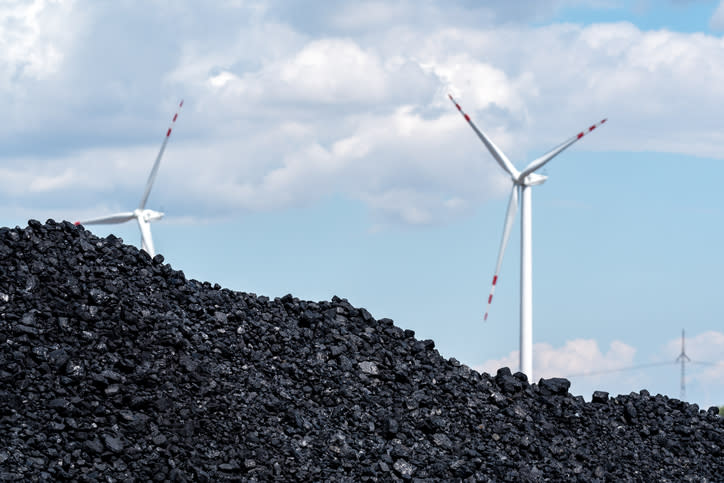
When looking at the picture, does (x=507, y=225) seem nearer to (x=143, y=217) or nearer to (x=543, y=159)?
(x=543, y=159)

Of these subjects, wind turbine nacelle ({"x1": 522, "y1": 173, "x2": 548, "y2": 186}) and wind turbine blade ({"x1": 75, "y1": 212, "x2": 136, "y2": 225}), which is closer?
wind turbine nacelle ({"x1": 522, "y1": 173, "x2": 548, "y2": 186})

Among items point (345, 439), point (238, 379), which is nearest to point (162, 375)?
point (238, 379)

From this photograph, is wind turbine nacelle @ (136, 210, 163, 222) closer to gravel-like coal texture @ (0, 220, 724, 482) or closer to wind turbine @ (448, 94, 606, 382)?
wind turbine @ (448, 94, 606, 382)

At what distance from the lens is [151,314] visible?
13438 millimetres

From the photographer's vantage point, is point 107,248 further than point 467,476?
Yes

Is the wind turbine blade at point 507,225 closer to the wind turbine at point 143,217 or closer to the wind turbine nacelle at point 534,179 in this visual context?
the wind turbine nacelle at point 534,179

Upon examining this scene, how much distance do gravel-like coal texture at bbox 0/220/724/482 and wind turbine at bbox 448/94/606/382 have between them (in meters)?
9.06

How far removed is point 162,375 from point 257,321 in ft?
8.19

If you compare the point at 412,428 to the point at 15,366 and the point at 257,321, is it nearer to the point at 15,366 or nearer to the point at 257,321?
the point at 257,321

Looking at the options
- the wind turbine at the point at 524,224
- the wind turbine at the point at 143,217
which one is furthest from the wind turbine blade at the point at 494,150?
the wind turbine at the point at 143,217

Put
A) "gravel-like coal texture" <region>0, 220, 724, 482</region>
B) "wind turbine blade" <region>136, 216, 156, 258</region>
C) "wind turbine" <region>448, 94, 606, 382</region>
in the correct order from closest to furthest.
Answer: "gravel-like coal texture" <region>0, 220, 724, 482</region> → "wind turbine" <region>448, 94, 606, 382</region> → "wind turbine blade" <region>136, 216, 156, 258</region>

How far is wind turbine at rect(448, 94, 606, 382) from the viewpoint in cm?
2536

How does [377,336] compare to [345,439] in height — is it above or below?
above


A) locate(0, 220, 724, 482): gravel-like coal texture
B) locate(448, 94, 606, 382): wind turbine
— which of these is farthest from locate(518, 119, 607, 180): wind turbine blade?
locate(0, 220, 724, 482): gravel-like coal texture
